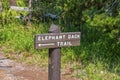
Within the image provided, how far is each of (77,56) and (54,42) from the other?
3403mm

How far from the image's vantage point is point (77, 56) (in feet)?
24.6

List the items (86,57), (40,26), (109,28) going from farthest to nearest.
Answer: (40,26) < (86,57) < (109,28)

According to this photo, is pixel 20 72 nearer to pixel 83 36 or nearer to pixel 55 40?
pixel 83 36

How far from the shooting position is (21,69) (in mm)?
7141

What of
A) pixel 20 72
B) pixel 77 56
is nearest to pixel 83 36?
pixel 77 56

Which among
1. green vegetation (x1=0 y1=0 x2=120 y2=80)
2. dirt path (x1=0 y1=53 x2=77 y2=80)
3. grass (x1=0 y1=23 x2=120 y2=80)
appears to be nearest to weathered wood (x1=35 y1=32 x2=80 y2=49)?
green vegetation (x1=0 y1=0 x2=120 y2=80)

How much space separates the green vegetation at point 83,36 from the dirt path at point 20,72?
26cm

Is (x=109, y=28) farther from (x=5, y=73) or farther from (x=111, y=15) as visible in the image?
(x=5, y=73)

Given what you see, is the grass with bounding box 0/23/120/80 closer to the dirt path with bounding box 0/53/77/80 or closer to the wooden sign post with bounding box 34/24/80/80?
the dirt path with bounding box 0/53/77/80

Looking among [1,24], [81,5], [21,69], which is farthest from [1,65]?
[1,24]

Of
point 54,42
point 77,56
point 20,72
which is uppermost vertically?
point 54,42

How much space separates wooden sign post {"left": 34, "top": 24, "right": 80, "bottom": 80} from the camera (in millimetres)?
4105

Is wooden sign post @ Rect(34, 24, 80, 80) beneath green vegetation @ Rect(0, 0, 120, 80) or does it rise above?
above

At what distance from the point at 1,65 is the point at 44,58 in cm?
98
